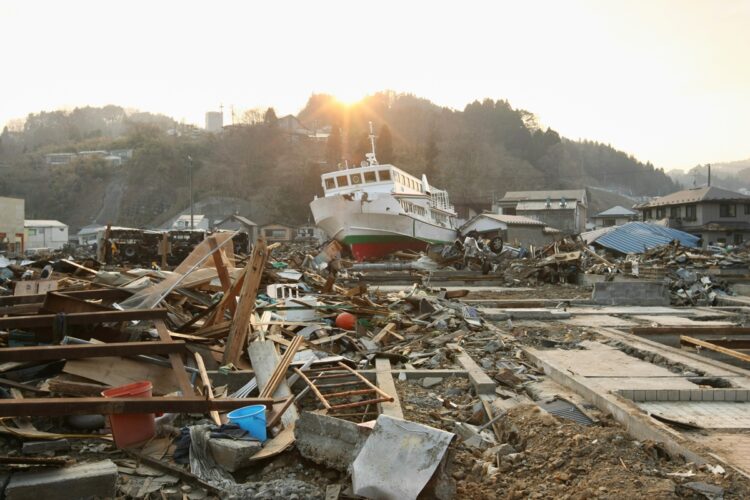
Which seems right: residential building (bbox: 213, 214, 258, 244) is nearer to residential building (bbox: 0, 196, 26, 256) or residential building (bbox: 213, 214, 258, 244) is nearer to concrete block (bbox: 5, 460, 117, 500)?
residential building (bbox: 0, 196, 26, 256)

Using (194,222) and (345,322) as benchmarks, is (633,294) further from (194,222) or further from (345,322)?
(194,222)

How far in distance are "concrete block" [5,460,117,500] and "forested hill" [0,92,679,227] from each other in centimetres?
5212

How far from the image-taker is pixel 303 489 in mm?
3334

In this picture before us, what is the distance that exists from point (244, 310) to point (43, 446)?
2603 mm

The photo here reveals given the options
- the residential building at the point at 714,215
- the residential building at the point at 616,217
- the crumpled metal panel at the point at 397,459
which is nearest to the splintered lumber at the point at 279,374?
the crumpled metal panel at the point at 397,459

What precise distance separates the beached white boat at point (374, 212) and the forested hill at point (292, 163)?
22.5m

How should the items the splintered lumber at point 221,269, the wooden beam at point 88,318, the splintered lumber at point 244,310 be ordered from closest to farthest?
the wooden beam at point 88,318 → the splintered lumber at point 244,310 → the splintered lumber at point 221,269

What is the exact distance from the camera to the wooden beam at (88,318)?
5.24 metres

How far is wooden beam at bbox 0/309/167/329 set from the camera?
17.2ft

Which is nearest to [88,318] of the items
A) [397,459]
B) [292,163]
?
[397,459]

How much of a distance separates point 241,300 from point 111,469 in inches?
113

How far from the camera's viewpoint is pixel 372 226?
29312 mm

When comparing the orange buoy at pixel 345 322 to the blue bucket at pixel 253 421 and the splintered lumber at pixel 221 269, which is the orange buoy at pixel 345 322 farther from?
the blue bucket at pixel 253 421

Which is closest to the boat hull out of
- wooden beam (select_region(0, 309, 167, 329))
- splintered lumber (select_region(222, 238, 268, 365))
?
splintered lumber (select_region(222, 238, 268, 365))
